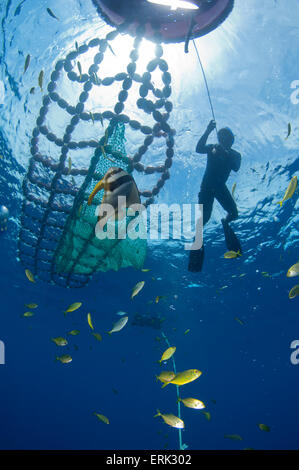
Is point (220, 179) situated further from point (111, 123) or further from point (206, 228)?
point (206, 228)

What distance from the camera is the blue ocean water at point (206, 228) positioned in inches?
284

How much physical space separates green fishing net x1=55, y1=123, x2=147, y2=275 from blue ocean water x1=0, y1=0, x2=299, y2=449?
11.1 ft

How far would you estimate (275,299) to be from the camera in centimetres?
2178

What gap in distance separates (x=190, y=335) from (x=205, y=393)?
42.5 metres

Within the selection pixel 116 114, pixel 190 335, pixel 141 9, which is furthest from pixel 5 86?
pixel 190 335

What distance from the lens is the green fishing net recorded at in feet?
18.2

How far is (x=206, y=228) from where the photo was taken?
1472cm

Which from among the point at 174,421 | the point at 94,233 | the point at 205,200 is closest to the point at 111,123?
the point at 94,233

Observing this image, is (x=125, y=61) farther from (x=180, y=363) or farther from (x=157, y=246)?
(x=180, y=363)

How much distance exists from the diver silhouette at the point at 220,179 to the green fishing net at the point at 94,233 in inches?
62.5

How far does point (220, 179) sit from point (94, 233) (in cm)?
357

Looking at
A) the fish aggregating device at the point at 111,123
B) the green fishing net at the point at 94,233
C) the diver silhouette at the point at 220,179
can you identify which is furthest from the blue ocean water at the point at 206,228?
the green fishing net at the point at 94,233

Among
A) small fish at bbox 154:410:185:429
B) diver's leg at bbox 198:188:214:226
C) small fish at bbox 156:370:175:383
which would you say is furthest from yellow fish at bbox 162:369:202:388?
diver's leg at bbox 198:188:214:226

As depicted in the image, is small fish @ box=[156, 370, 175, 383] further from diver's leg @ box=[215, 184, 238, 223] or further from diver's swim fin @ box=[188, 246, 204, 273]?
diver's leg @ box=[215, 184, 238, 223]
